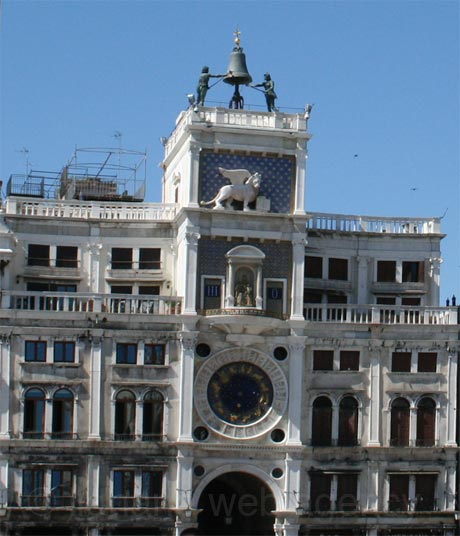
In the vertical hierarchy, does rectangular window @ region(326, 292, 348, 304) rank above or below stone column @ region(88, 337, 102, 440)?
above

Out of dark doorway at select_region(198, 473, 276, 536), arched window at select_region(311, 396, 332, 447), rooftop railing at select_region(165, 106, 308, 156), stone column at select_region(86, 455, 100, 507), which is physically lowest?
dark doorway at select_region(198, 473, 276, 536)

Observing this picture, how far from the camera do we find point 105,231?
92.3 m

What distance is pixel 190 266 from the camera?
89188mm

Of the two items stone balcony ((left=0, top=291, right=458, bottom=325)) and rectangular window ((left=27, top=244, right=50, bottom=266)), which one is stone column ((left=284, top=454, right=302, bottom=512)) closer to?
stone balcony ((left=0, top=291, right=458, bottom=325))

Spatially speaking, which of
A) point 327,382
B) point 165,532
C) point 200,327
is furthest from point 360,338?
point 165,532

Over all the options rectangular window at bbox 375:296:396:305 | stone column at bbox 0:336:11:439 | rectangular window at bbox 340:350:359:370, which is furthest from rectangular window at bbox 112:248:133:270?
rectangular window at bbox 375:296:396:305

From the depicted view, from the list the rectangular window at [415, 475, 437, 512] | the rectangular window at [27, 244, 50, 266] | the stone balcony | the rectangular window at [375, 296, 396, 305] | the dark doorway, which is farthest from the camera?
the rectangular window at [375, 296, 396, 305]

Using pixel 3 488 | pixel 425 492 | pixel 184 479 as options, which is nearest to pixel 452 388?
pixel 425 492

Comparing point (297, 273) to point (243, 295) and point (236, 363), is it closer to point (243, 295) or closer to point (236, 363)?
point (243, 295)

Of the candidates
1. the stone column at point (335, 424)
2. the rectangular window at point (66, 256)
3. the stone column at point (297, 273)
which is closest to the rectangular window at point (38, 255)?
the rectangular window at point (66, 256)

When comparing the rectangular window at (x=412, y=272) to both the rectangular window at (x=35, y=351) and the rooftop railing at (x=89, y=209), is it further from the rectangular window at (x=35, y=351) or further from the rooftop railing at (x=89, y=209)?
the rectangular window at (x=35, y=351)

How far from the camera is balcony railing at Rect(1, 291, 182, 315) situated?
8859 cm

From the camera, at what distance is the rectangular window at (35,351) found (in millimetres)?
87875

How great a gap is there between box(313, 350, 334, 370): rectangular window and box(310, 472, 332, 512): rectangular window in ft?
18.1
